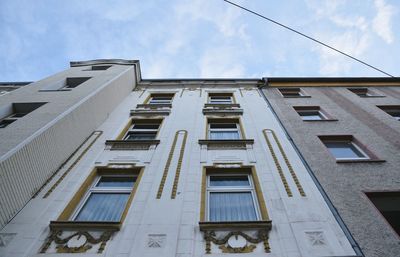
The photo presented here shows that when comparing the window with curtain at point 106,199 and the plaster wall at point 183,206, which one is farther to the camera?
the window with curtain at point 106,199

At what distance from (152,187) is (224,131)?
480 centimetres

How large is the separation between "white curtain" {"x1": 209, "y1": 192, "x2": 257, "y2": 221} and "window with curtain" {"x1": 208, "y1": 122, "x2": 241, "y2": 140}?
11.6 feet

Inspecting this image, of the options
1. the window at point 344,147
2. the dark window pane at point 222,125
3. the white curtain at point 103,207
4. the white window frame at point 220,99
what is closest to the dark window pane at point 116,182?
the white curtain at point 103,207

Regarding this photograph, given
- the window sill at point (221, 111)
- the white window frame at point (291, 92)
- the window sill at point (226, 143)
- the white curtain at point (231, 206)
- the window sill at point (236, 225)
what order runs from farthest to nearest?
the white window frame at point (291, 92), the window sill at point (221, 111), the window sill at point (226, 143), the white curtain at point (231, 206), the window sill at point (236, 225)

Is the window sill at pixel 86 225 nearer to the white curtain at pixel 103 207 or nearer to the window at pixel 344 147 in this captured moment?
the white curtain at pixel 103 207

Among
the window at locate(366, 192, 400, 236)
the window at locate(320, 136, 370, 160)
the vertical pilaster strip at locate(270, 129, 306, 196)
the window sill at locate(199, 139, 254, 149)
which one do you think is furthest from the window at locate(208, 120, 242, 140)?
the window at locate(366, 192, 400, 236)

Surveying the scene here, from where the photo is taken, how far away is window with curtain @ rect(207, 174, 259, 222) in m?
6.21

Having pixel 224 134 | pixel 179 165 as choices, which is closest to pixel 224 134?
pixel 224 134

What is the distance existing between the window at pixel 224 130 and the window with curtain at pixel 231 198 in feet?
9.14

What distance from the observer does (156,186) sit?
6.88 metres

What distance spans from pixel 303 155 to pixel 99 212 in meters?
6.49

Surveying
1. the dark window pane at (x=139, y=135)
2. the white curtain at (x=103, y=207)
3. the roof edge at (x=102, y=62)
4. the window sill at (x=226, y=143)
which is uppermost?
the roof edge at (x=102, y=62)

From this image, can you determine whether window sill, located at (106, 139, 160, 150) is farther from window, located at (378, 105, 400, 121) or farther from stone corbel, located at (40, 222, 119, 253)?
window, located at (378, 105, 400, 121)

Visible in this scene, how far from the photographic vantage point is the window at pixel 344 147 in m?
8.94
